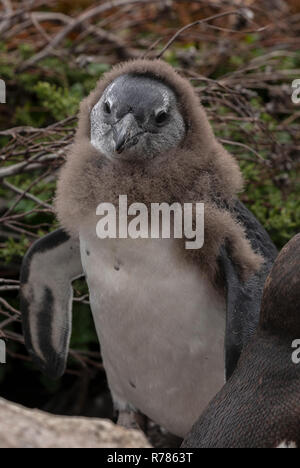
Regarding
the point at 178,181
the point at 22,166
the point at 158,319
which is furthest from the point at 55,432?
the point at 22,166

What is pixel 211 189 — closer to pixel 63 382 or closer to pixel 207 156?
pixel 207 156

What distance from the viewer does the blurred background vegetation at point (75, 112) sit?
1.96 m

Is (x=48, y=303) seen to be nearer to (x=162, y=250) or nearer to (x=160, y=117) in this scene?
(x=162, y=250)

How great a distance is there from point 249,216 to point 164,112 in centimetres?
30

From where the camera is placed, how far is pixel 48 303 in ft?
5.59

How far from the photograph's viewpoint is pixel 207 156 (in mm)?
1522

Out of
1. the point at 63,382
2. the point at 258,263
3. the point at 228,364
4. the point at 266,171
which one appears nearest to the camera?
the point at 228,364

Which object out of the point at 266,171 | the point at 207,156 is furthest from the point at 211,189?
the point at 266,171

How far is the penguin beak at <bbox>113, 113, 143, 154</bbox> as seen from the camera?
4.68ft

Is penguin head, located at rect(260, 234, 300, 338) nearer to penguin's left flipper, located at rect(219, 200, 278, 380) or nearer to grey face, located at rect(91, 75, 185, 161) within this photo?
penguin's left flipper, located at rect(219, 200, 278, 380)

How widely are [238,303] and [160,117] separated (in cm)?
41

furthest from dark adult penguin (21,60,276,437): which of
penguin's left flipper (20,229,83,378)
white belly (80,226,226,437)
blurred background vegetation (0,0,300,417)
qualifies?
blurred background vegetation (0,0,300,417)

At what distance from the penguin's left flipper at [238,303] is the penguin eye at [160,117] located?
0.78 feet
